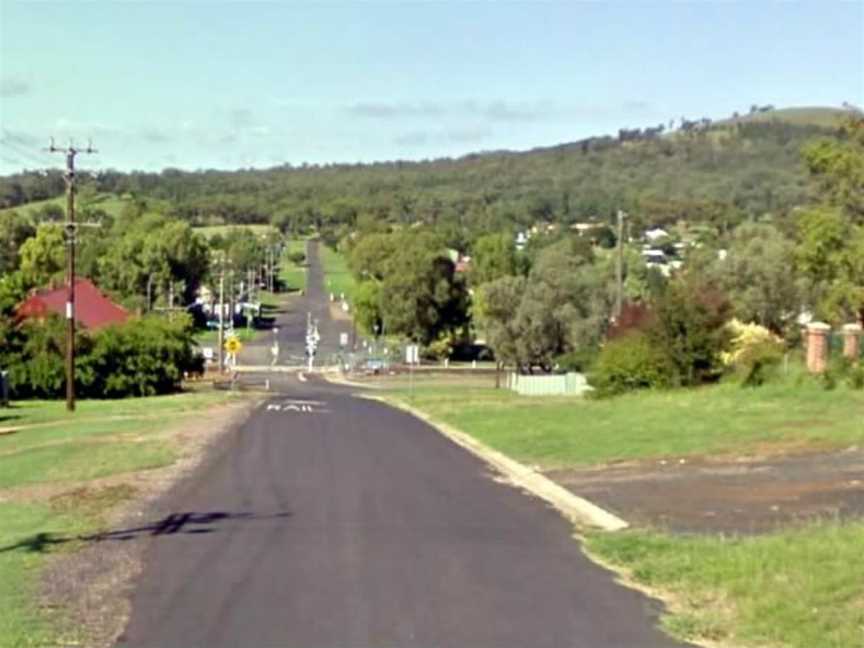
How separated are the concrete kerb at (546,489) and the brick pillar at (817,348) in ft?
40.3

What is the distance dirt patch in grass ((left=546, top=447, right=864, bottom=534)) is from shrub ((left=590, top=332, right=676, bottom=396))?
23467 mm

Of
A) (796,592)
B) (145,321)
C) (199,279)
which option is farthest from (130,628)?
(199,279)

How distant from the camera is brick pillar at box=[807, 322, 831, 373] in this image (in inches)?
1861

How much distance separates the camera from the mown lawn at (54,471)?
14367mm

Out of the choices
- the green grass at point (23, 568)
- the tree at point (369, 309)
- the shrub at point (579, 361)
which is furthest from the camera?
the tree at point (369, 309)

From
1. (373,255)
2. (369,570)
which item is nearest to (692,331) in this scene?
(369,570)

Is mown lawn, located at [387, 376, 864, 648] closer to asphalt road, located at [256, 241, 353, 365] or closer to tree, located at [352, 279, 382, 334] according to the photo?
asphalt road, located at [256, 241, 353, 365]

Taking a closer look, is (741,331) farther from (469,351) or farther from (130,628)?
(469,351)

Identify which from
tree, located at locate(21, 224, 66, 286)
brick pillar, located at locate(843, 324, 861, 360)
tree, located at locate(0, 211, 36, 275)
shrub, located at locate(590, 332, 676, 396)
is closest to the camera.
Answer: brick pillar, located at locate(843, 324, 861, 360)

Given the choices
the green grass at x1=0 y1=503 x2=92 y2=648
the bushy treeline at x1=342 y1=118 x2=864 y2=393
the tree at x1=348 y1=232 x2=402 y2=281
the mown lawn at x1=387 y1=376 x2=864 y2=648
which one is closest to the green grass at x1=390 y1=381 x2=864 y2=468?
the mown lawn at x1=387 y1=376 x2=864 y2=648

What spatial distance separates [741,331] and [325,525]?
145ft

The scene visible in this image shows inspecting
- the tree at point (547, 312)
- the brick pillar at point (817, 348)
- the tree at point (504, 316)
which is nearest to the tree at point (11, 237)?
the tree at point (504, 316)

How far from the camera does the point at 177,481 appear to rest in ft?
85.7

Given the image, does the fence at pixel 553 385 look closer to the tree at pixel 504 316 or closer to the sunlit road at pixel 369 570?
the tree at pixel 504 316
